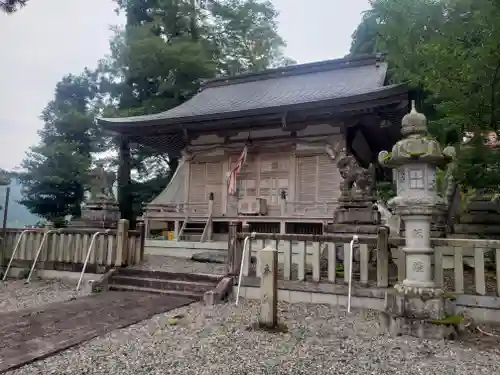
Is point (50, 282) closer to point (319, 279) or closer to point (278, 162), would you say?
point (319, 279)

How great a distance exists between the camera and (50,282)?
8.26m

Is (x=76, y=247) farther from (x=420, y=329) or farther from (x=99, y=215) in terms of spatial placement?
(x=420, y=329)

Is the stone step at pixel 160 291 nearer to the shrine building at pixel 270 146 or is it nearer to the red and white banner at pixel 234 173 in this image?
the shrine building at pixel 270 146

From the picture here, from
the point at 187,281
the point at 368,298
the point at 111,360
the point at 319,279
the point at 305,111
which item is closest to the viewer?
the point at 111,360

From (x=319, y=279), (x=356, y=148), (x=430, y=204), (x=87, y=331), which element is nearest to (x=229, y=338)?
(x=87, y=331)

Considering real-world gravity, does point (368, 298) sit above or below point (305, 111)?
below

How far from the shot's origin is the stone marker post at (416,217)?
4.43 meters

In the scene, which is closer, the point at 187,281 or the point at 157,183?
the point at 187,281

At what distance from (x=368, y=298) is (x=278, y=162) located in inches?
310

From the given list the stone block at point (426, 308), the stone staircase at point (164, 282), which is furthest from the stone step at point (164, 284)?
the stone block at point (426, 308)

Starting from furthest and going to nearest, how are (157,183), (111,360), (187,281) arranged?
1. (157,183)
2. (187,281)
3. (111,360)

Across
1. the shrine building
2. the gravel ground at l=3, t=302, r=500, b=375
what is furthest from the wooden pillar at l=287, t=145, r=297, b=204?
the gravel ground at l=3, t=302, r=500, b=375

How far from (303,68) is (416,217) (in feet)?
40.7

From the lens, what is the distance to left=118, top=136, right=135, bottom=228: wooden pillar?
18188 millimetres
